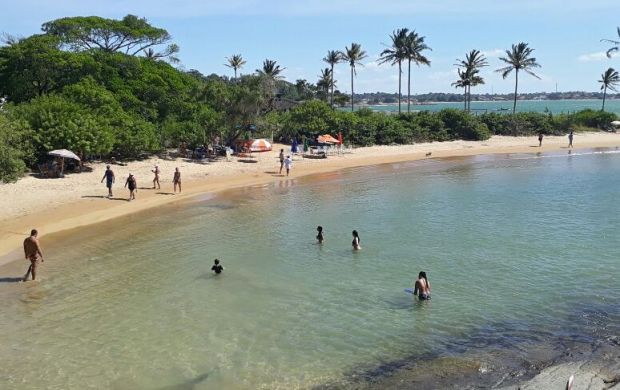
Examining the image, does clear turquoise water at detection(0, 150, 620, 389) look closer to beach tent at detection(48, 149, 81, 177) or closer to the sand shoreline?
the sand shoreline

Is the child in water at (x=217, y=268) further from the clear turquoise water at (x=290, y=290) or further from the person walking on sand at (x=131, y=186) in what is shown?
the person walking on sand at (x=131, y=186)

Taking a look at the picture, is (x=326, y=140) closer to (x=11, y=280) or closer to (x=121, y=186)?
(x=121, y=186)

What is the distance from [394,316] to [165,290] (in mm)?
6754

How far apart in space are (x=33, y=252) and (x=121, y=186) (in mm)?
13966

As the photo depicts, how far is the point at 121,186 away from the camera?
30.1 m

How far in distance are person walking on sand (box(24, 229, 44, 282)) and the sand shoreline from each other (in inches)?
89.9

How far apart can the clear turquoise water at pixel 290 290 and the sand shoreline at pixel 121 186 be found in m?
1.42

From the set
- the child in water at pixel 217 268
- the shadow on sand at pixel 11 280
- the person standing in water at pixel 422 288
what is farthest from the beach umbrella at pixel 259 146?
the person standing in water at pixel 422 288

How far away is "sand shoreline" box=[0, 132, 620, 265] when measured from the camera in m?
23.2

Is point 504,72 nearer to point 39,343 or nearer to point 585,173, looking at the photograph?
point 585,173

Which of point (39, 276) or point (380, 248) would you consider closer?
point (39, 276)

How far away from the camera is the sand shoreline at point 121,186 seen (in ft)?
76.3

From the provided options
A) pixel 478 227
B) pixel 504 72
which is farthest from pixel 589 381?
pixel 504 72

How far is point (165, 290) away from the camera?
16469mm
